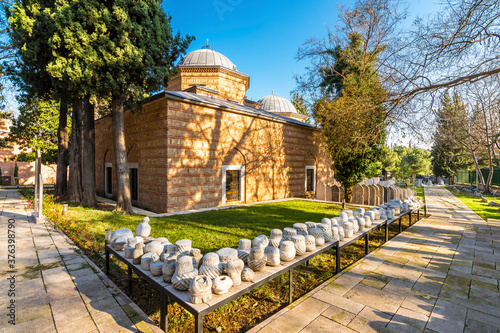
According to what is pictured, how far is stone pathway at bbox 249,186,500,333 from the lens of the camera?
8.45 feet

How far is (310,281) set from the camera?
153 inches

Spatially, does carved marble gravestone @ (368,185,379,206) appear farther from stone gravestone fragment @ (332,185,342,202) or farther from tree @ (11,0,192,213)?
tree @ (11,0,192,213)

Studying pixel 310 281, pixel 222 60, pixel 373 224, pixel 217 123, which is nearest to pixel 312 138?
pixel 217 123

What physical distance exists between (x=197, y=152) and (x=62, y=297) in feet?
23.9

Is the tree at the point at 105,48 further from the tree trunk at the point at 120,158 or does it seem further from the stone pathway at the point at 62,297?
the stone pathway at the point at 62,297

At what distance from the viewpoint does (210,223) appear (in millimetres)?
7328

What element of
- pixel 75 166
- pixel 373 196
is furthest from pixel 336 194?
pixel 75 166

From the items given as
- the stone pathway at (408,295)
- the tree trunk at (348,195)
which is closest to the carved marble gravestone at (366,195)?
the tree trunk at (348,195)

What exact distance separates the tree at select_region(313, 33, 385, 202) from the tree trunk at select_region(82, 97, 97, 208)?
10122 mm

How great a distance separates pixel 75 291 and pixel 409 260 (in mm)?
5716

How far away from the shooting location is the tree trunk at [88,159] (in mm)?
10016

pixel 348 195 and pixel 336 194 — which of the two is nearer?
pixel 348 195

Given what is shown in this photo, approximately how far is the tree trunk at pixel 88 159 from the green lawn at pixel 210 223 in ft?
1.98

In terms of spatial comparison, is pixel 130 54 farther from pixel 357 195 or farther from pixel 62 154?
pixel 357 195
